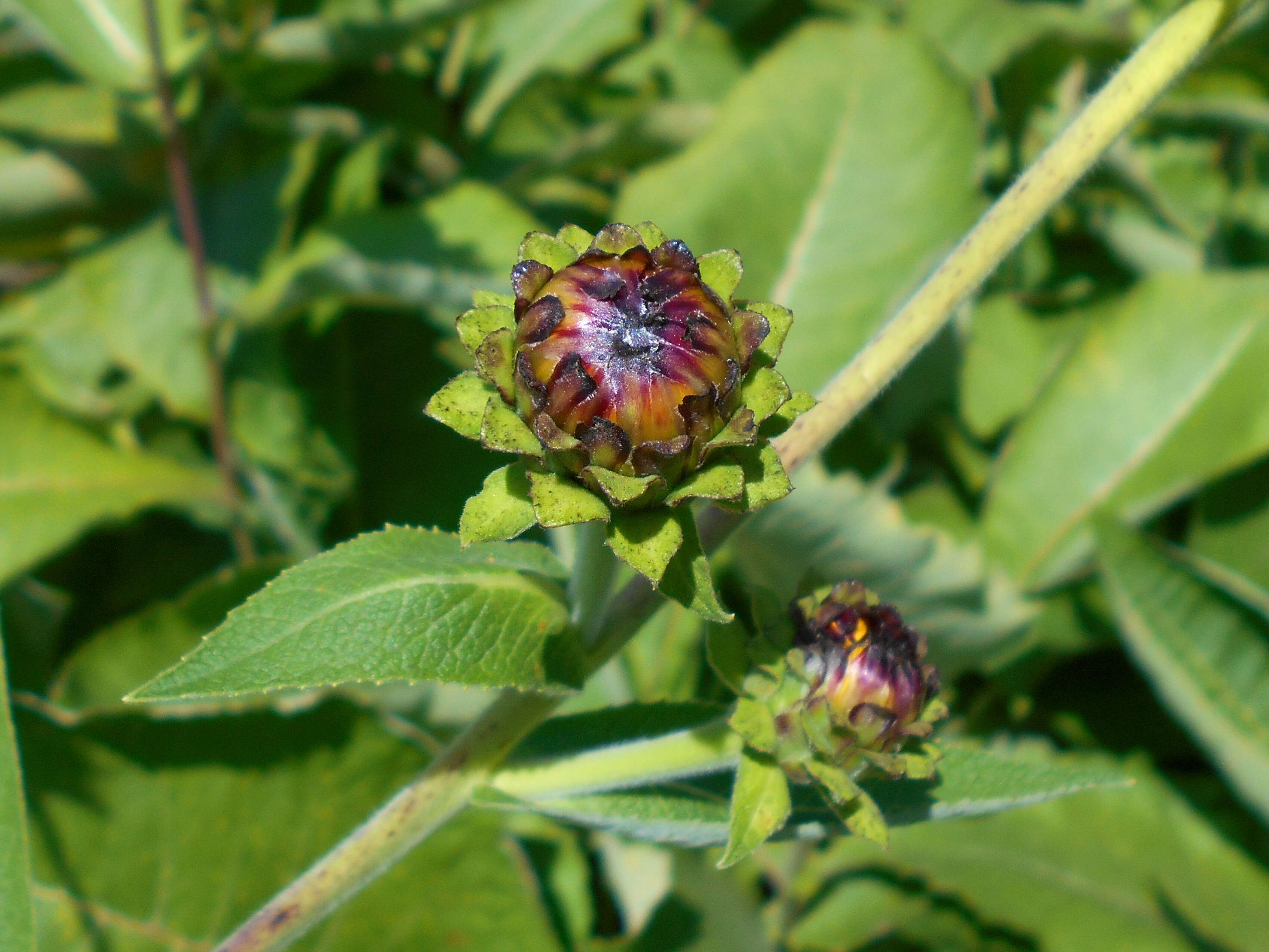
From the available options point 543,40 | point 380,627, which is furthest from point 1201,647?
point 543,40

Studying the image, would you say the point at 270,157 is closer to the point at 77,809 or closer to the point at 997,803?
the point at 77,809

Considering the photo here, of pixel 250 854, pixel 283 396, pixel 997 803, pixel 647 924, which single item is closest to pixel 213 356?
pixel 283 396

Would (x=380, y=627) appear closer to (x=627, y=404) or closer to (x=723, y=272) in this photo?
(x=627, y=404)

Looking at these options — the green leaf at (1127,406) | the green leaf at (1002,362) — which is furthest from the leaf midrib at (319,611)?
the green leaf at (1002,362)

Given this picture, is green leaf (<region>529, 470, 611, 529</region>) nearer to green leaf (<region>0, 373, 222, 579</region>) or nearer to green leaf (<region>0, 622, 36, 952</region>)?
green leaf (<region>0, 622, 36, 952</region>)

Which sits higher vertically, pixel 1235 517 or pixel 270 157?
pixel 270 157

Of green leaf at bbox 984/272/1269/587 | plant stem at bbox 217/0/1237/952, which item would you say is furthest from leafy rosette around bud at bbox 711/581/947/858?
green leaf at bbox 984/272/1269/587
